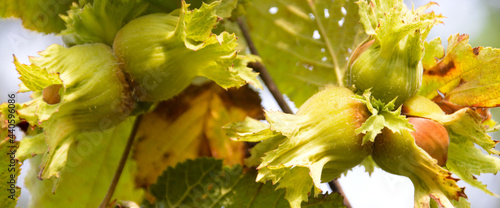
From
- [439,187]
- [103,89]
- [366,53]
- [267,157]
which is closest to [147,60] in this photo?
[103,89]

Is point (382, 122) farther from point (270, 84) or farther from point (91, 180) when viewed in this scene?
point (91, 180)

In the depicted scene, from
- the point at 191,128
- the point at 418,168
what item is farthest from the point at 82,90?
the point at 418,168

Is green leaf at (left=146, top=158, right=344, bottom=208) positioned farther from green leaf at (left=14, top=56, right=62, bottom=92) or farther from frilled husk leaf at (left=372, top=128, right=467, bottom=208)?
green leaf at (left=14, top=56, right=62, bottom=92)

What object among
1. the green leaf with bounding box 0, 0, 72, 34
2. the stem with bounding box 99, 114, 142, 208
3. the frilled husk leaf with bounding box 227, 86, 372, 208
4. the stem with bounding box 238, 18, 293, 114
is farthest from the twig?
the green leaf with bounding box 0, 0, 72, 34

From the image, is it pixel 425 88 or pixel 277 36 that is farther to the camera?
pixel 277 36

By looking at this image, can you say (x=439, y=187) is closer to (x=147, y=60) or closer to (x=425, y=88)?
(x=425, y=88)
